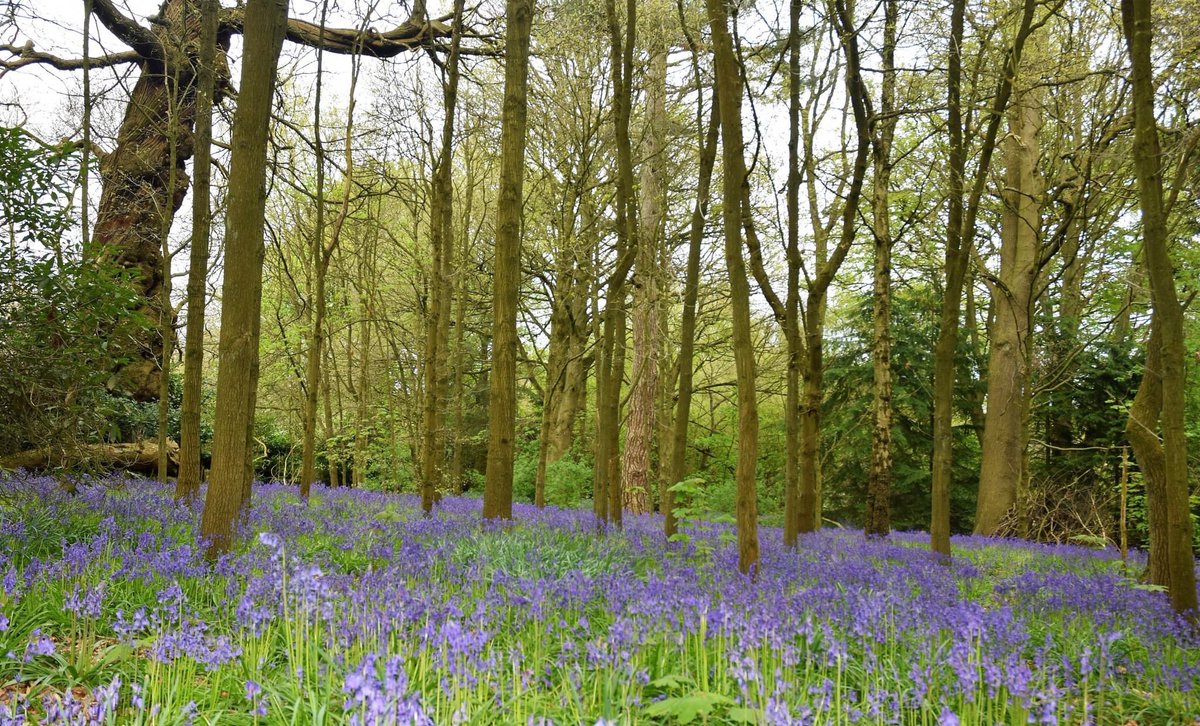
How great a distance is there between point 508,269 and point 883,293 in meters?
6.40

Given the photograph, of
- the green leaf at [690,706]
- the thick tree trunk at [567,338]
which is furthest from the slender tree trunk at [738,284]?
the thick tree trunk at [567,338]

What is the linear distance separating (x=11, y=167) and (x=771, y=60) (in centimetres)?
944

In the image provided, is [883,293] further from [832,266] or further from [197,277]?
[197,277]

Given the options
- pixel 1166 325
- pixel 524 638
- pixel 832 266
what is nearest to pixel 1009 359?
pixel 832 266

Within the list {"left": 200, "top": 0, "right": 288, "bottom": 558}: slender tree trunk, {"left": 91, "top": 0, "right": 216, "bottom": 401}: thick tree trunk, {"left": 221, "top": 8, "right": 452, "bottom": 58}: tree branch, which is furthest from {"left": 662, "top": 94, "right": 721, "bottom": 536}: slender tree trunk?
{"left": 91, "top": 0, "right": 216, "bottom": 401}: thick tree trunk

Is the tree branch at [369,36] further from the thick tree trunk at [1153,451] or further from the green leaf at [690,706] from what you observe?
the green leaf at [690,706]

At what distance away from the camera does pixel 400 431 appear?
25.7 metres

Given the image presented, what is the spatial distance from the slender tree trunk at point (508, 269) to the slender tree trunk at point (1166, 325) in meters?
5.66

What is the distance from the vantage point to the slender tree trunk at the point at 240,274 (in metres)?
5.70

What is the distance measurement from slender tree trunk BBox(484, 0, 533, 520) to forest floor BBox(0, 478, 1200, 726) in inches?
57.6

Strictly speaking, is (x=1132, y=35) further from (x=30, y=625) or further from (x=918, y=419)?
(x=918, y=419)

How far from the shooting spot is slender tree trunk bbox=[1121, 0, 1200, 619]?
510cm

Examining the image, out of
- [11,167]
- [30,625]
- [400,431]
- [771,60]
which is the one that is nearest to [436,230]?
[771,60]

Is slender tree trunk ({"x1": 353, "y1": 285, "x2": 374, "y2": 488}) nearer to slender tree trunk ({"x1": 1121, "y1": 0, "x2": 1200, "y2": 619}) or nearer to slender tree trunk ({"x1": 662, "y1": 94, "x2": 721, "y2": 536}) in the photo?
slender tree trunk ({"x1": 662, "y1": 94, "x2": 721, "y2": 536})
